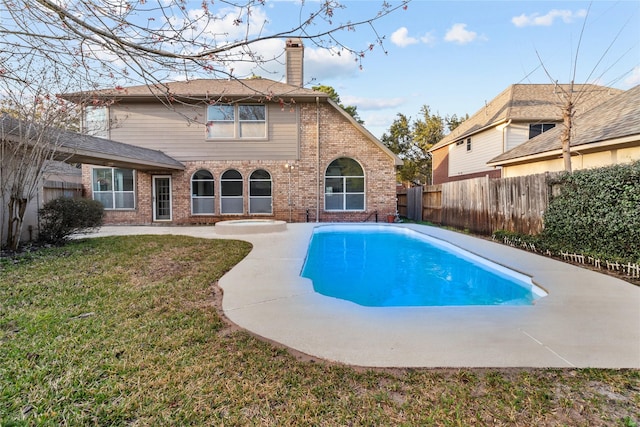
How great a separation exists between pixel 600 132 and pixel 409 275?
685cm

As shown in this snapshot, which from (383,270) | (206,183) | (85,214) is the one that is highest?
(206,183)

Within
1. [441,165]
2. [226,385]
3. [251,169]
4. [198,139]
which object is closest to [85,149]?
[198,139]

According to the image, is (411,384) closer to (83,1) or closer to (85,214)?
(83,1)

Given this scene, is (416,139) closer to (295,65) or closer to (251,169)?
(295,65)

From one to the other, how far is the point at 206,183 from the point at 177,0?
12.1 meters

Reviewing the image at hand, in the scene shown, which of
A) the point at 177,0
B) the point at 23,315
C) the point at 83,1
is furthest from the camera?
the point at 23,315

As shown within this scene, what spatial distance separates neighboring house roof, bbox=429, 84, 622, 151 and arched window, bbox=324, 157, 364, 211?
7713 millimetres

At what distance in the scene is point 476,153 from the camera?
18.1 meters

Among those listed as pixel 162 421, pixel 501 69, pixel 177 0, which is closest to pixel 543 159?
pixel 501 69

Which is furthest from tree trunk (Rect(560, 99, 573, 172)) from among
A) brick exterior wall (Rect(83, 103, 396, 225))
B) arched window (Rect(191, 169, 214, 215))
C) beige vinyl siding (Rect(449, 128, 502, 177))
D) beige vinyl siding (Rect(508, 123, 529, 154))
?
arched window (Rect(191, 169, 214, 215))

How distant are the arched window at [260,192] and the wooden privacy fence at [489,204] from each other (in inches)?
295

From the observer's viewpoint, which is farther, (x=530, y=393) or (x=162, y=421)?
(x=530, y=393)

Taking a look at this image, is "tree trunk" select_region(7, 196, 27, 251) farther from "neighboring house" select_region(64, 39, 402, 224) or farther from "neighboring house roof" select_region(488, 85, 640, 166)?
"neighboring house roof" select_region(488, 85, 640, 166)

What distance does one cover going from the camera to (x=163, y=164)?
40.1 ft
